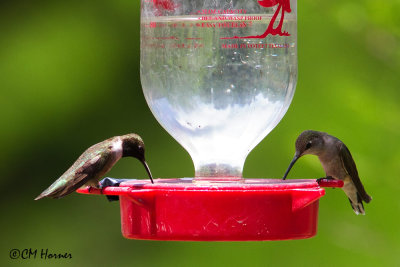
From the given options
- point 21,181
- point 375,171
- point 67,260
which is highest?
point 375,171

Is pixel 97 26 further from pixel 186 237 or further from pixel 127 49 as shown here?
pixel 186 237

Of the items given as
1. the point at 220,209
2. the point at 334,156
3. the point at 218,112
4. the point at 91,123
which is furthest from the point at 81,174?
the point at 91,123

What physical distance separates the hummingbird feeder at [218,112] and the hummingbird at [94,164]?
0.34m

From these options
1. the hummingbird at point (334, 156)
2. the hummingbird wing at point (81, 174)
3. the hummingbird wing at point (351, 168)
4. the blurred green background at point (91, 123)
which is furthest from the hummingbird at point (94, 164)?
the blurred green background at point (91, 123)

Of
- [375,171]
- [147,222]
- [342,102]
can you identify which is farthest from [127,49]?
[147,222]

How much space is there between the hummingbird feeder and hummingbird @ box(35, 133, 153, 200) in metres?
0.34

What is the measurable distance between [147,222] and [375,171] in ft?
6.99

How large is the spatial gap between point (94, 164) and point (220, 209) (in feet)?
3.68

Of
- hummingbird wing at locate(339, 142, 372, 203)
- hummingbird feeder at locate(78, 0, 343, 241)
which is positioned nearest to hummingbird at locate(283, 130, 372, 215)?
hummingbird wing at locate(339, 142, 372, 203)

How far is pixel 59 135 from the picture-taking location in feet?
27.4
